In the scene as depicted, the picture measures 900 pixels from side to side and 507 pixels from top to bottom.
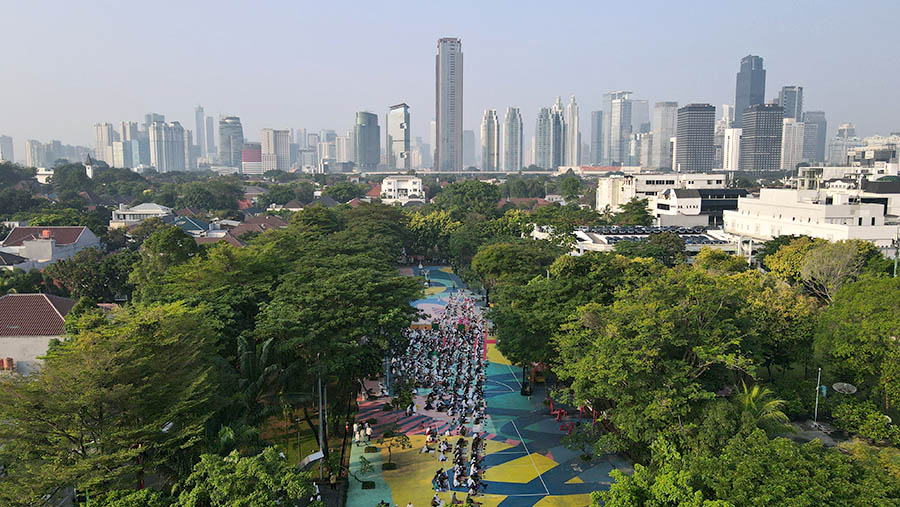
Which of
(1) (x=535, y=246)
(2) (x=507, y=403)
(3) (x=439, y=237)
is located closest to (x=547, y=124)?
(3) (x=439, y=237)

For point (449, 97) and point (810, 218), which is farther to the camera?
point (449, 97)

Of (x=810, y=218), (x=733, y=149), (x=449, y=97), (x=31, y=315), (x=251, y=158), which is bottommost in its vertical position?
(x=31, y=315)

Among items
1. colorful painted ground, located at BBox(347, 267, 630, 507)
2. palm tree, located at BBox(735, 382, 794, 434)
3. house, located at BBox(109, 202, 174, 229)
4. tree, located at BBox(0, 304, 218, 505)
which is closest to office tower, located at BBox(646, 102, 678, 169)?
house, located at BBox(109, 202, 174, 229)

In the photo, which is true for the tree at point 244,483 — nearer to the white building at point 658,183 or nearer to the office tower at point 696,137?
the white building at point 658,183

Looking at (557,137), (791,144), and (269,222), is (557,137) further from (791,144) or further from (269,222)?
(269,222)

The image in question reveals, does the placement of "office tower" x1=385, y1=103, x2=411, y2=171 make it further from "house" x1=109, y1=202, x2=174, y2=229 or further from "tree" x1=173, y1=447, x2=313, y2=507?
"tree" x1=173, y1=447, x2=313, y2=507

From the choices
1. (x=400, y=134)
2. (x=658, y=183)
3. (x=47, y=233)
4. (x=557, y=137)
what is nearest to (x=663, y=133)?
(x=557, y=137)
